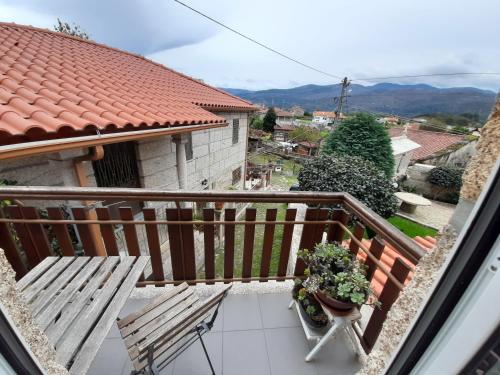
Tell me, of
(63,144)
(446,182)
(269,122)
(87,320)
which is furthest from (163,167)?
(269,122)

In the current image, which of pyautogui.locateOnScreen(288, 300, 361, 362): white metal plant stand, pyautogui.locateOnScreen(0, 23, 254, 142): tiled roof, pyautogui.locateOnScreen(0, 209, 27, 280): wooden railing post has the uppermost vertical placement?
pyautogui.locateOnScreen(0, 23, 254, 142): tiled roof

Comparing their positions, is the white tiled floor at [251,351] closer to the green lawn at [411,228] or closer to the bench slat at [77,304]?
the bench slat at [77,304]

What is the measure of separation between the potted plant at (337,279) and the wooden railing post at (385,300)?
0.30 feet

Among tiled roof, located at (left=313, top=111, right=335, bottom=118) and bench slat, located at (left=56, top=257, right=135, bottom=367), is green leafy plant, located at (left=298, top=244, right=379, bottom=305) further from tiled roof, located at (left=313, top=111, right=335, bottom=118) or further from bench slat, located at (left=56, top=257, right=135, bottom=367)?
tiled roof, located at (left=313, top=111, right=335, bottom=118)

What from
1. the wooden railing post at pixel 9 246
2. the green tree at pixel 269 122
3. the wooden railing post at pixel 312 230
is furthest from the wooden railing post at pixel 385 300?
the green tree at pixel 269 122

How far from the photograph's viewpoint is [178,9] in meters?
3.79

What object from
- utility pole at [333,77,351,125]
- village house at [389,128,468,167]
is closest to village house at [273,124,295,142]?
village house at [389,128,468,167]

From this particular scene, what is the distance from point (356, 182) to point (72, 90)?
6057mm

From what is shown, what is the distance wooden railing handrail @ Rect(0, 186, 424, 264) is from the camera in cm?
142

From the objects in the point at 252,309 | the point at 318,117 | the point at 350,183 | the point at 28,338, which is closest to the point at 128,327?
the point at 28,338

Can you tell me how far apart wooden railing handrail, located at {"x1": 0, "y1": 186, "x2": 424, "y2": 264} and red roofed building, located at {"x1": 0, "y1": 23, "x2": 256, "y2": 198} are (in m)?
0.58

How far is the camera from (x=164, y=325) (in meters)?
1.30

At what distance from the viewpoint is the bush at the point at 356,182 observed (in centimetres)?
575

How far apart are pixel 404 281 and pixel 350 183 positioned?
16.1 ft
